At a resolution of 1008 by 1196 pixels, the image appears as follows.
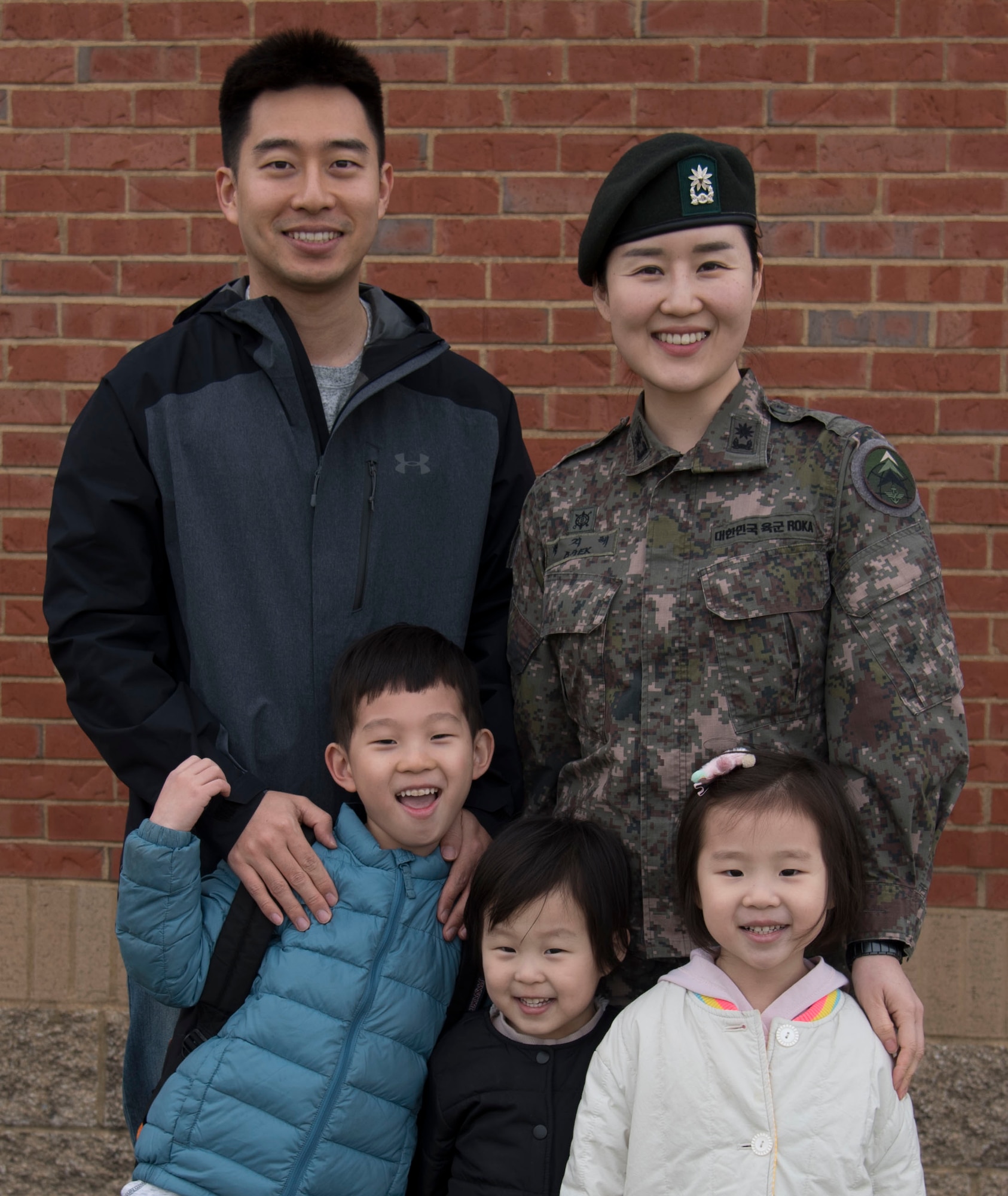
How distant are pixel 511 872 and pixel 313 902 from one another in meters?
0.33

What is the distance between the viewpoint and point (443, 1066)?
199cm

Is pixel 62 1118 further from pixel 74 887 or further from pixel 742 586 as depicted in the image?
pixel 742 586

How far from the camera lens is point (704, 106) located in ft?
9.91

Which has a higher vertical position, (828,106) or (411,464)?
(828,106)

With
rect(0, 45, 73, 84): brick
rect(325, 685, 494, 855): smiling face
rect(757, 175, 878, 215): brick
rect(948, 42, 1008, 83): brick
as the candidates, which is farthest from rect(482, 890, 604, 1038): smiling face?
rect(0, 45, 73, 84): brick

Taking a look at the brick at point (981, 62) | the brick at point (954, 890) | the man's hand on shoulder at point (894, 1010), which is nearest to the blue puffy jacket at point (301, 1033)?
the man's hand on shoulder at point (894, 1010)

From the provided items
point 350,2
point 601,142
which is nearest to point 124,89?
point 350,2

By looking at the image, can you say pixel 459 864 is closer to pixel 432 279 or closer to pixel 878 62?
pixel 432 279

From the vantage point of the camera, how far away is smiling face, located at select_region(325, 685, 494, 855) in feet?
6.73

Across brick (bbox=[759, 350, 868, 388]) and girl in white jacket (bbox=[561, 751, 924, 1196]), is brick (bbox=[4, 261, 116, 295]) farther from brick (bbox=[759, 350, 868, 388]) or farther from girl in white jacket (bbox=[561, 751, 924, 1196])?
girl in white jacket (bbox=[561, 751, 924, 1196])

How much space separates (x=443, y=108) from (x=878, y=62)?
3.59 feet

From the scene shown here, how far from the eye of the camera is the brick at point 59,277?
314 centimetres

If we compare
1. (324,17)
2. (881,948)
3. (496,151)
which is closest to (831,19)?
(496,151)

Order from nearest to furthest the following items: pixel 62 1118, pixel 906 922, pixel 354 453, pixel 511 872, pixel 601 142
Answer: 1. pixel 906 922
2. pixel 511 872
3. pixel 354 453
4. pixel 601 142
5. pixel 62 1118
